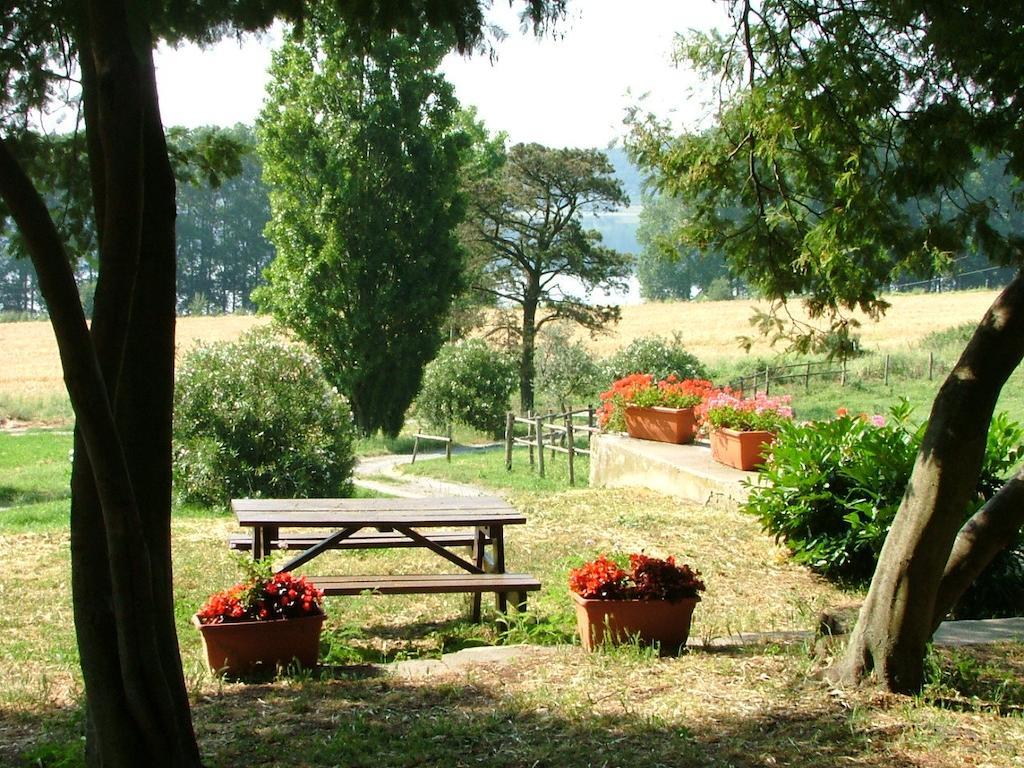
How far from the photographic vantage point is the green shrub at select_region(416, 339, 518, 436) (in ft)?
113

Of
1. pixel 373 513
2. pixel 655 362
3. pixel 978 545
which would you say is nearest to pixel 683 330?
pixel 655 362

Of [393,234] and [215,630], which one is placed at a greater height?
[393,234]

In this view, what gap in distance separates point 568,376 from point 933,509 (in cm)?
2903

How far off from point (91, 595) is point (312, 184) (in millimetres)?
30314

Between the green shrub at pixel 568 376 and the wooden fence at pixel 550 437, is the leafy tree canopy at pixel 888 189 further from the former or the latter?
the green shrub at pixel 568 376

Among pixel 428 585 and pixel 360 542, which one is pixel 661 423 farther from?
pixel 428 585

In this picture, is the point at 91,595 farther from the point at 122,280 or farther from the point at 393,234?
the point at 393,234

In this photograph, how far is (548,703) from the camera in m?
4.69

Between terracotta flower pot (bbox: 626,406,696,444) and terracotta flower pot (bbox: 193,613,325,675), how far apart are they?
1082 cm

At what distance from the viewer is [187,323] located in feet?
210

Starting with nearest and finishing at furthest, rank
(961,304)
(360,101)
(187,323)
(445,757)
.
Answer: (445,757) → (360,101) → (961,304) → (187,323)

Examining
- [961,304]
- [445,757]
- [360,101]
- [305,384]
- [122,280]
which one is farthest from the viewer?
[961,304]

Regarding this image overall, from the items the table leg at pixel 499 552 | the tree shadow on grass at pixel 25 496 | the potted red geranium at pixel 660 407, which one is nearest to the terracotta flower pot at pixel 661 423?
the potted red geranium at pixel 660 407

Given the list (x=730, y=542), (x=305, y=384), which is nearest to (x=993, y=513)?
(x=730, y=542)
